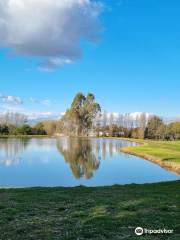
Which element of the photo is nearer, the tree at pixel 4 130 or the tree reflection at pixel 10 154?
the tree reflection at pixel 10 154

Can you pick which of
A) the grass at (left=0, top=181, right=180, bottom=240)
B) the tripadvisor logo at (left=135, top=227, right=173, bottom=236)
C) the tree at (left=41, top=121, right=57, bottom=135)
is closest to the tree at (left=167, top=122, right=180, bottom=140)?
the tree at (left=41, top=121, right=57, bottom=135)

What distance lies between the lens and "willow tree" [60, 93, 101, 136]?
139 meters

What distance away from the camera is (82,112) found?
13975 centimetres

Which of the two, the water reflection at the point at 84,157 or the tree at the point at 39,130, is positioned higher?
the tree at the point at 39,130

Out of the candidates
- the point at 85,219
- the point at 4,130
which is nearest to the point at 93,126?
the point at 4,130

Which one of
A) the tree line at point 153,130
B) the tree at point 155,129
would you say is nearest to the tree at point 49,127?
the tree line at point 153,130

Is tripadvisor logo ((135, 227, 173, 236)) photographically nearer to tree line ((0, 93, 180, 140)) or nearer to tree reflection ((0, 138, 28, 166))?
tree reflection ((0, 138, 28, 166))

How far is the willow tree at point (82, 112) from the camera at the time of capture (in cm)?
13938

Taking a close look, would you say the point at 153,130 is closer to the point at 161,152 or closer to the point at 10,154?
the point at 161,152

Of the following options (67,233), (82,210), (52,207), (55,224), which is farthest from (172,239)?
(52,207)

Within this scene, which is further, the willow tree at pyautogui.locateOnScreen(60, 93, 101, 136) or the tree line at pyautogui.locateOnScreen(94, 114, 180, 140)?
the willow tree at pyautogui.locateOnScreen(60, 93, 101, 136)

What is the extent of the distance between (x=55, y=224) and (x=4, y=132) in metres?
125

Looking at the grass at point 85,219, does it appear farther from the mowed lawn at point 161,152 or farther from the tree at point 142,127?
the tree at point 142,127

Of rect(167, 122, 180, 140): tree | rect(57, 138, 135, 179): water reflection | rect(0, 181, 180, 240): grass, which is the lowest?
rect(57, 138, 135, 179): water reflection
